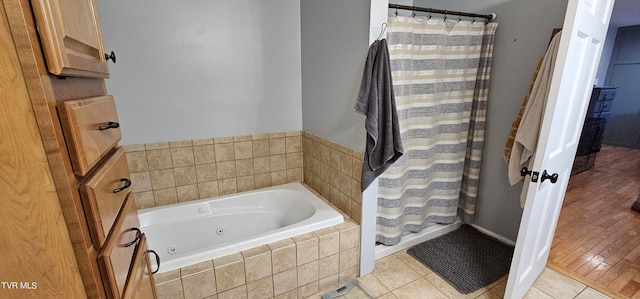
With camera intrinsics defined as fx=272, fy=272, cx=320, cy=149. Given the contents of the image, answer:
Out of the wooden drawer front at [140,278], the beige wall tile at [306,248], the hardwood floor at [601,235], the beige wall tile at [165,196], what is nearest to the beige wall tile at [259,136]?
the beige wall tile at [165,196]

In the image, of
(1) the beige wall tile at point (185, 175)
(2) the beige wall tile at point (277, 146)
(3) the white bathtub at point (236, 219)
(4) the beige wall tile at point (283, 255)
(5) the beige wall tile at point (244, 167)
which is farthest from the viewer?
(2) the beige wall tile at point (277, 146)

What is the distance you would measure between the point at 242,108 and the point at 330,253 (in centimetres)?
137

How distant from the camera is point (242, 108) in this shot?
2.31 m

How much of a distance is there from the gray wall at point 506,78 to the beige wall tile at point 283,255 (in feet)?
6.06

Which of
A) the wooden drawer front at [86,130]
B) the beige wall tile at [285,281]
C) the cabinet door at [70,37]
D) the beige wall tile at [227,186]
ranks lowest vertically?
the beige wall tile at [285,281]

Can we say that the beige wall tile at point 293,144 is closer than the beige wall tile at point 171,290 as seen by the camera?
No

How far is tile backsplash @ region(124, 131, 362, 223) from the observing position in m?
2.01

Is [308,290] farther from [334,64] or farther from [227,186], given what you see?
[334,64]

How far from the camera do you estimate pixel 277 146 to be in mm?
2514

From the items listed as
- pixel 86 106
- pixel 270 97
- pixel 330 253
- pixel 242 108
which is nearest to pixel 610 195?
pixel 330 253

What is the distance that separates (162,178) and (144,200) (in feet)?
0.69

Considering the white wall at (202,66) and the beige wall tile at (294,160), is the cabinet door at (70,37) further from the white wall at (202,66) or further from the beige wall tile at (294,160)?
the beige wall tile at (294,160)

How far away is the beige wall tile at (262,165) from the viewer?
245 cm

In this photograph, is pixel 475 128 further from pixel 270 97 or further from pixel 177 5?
pixel 177 5
